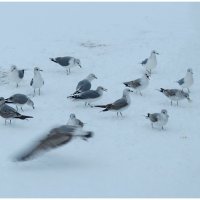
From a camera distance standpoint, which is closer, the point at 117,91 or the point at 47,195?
the point at 47,195

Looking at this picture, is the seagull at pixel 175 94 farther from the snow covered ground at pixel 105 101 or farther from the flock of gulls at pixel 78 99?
the snow covered ground at pixel 105 101

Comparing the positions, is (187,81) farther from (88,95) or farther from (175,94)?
(88,95)

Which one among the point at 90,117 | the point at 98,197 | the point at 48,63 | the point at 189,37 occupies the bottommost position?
the point at 98,197

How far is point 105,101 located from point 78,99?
32.9 inches

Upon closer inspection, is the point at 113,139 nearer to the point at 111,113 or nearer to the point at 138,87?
the point at 111,113

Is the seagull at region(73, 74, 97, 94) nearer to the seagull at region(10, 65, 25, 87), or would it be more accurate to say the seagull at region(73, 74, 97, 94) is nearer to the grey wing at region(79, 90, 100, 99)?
the grey wing at region(79, 90, 100, 99)

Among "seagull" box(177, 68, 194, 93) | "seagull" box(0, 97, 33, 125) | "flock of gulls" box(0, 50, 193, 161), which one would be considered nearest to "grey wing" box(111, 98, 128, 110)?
"flock of gulls" box(0, 50, 193, 161)

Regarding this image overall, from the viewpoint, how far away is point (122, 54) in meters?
14.2

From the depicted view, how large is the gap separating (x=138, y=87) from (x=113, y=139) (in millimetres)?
2486

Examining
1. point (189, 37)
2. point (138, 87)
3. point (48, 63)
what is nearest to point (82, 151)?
point (138, 87)

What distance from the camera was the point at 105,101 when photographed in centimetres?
1123

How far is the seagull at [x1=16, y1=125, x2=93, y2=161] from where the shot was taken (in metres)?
7.74

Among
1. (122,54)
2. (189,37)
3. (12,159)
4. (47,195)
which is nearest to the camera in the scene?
(47,195)

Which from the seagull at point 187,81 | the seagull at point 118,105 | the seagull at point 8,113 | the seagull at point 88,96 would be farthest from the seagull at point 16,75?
the seagull at point 187,81
